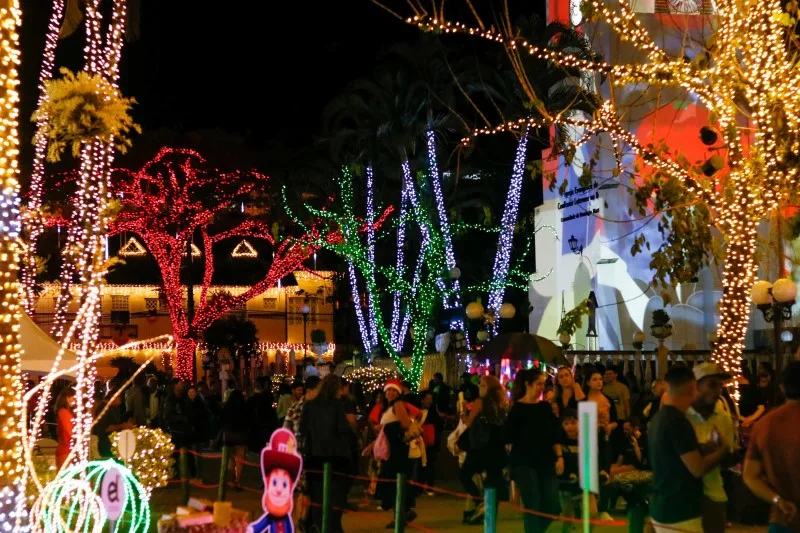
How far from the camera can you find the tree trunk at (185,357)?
37.1 meters

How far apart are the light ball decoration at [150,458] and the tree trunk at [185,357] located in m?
21.3

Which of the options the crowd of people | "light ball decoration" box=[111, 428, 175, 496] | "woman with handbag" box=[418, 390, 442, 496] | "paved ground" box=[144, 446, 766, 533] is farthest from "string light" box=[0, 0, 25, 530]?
"woman with handbag" box=[418, 390, 442, 496]

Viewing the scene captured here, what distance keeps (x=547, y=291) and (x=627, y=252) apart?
5049mm

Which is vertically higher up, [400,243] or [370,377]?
[400,243]

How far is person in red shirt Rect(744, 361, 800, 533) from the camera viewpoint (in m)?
6.11

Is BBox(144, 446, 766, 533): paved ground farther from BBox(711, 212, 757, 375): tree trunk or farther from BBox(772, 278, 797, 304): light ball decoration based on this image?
BBox(772, 278, 797, 304): light ball decoration

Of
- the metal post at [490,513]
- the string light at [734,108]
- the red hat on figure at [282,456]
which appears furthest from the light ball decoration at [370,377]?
the metal post at [490,513]

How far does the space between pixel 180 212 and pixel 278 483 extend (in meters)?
28.6

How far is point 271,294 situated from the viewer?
72.8 m

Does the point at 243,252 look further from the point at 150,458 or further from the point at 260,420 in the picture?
the point at 150,458

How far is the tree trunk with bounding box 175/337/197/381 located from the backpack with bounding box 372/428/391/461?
76.4 feet

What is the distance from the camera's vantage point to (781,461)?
6184 mm

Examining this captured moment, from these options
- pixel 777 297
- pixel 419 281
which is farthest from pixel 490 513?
pixel 419 281

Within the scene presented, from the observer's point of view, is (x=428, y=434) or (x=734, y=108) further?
(x=428, y=434)
